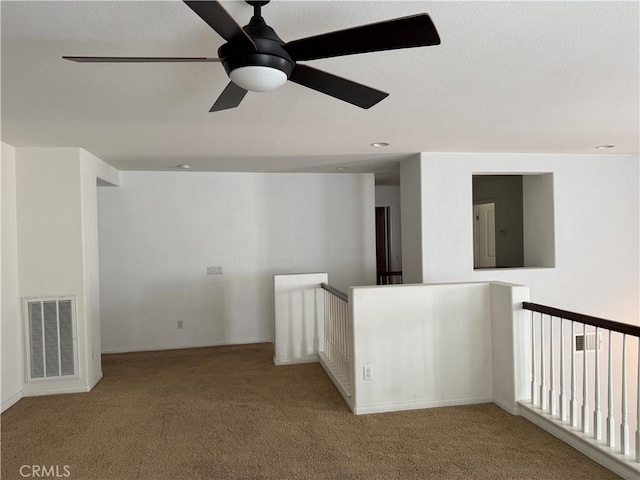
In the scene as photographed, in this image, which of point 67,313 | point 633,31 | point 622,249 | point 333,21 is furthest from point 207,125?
point 622,249

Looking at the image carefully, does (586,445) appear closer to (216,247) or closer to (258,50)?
(258,50)

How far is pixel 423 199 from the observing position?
4.88m

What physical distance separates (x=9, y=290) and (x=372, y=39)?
4085mm

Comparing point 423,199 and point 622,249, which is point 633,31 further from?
point 622,249

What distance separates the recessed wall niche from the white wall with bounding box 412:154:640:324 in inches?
6.5

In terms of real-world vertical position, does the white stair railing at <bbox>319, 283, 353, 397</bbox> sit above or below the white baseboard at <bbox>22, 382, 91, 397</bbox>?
above

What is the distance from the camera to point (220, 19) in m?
1.39

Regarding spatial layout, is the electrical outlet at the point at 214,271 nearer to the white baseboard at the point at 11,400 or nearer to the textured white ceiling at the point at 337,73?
the textured white ceiling at the point at 337,73

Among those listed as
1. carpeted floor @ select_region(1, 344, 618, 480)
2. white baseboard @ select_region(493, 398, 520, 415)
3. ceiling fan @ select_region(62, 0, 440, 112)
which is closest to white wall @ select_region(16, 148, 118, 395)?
carpeted floor @ select_region(1, 344, 618, 480)

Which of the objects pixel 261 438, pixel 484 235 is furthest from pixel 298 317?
pixel 484 235

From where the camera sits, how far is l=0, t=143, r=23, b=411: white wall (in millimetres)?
3844

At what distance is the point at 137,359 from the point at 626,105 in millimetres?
5645

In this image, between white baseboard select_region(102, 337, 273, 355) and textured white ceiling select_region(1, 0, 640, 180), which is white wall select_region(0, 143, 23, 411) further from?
white baseboard select_region(102, 337, 273, 355)

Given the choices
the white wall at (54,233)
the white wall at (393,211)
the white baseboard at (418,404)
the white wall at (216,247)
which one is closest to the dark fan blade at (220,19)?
the white baseboard at (418,404)
